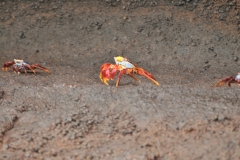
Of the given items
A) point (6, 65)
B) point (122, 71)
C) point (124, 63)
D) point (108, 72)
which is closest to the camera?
point (122, 71)

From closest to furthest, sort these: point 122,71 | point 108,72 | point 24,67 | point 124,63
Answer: point 122,71, point 108,72, point 124,63, point 24,67

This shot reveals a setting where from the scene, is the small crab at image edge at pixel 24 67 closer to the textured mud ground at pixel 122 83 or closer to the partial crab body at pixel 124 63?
the textured mud ground at pixel 122 83

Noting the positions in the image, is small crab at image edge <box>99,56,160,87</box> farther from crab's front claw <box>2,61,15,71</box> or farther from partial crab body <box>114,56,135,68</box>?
crab's front claw <box>2,61,15,71</box>

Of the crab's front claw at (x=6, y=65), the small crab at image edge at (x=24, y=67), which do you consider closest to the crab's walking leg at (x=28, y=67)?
the small crab at image edge at (x=24, y=67)

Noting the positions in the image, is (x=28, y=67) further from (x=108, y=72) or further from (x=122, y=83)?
(x=122, y=83)

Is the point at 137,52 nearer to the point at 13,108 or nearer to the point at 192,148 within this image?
the point at 13,108

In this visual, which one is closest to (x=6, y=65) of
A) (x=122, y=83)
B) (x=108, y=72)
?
(x=108, y=72)

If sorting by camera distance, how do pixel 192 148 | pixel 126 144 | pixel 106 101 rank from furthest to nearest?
pixel 106 101 → pixel 126 144 → pixel 192 148

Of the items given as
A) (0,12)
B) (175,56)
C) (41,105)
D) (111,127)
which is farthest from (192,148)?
(0,12)

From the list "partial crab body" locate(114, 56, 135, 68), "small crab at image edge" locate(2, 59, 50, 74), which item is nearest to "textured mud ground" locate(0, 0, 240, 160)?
"small crab at image edge" locate(2, 59, 50, 74)
